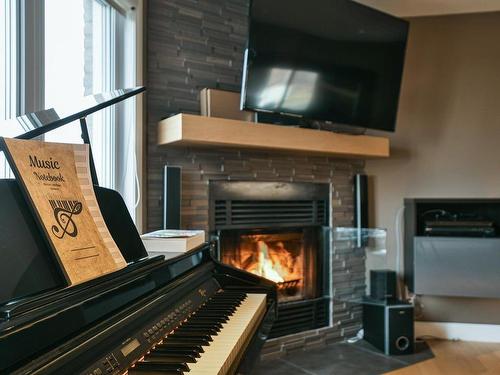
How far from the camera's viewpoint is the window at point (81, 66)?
1550 mm

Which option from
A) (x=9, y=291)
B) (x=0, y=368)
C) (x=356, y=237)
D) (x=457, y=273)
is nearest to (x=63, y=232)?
(x=9, y=291)

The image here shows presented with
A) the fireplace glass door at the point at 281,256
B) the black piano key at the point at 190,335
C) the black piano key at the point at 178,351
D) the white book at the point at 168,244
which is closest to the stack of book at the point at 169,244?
the white book at the point at 168,244

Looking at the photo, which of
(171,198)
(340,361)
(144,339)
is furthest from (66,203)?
(340,361)

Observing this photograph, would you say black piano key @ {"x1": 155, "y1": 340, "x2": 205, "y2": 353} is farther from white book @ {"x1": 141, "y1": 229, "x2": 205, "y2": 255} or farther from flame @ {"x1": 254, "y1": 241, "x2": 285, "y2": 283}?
flame @ {"x1": 254, "y1": 241, "x2": 285, "y2": 283}

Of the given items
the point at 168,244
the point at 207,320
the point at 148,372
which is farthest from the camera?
the point at 168,244

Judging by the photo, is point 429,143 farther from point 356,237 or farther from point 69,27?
point 69,27

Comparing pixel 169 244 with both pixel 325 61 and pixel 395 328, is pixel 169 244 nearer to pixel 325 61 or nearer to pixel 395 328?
pixel 325 61

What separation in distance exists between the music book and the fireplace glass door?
183 centimetres

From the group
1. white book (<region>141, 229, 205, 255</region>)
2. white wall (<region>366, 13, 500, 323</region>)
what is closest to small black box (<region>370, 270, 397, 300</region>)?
white wall (<region>366, 13, 500, 323</region>)

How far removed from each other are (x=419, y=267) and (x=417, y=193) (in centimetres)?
61

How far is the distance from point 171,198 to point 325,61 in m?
1.22

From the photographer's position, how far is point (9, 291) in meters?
0.81

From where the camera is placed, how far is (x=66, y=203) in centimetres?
95

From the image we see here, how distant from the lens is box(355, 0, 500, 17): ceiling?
312 cm
